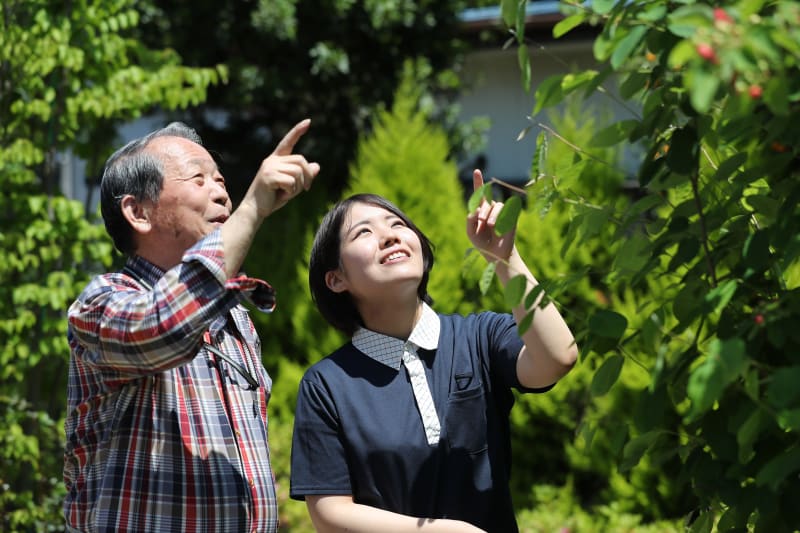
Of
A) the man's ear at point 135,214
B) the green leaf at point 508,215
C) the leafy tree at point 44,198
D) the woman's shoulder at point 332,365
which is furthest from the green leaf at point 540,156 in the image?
the leafy tree at point 44,198

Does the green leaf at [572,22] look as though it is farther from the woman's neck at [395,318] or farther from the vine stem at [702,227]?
the woman's neck at [395,318]

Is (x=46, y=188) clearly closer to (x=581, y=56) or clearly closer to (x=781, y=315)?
(x=781, y=315)

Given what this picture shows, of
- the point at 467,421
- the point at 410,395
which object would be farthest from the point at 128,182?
the point at 467,421

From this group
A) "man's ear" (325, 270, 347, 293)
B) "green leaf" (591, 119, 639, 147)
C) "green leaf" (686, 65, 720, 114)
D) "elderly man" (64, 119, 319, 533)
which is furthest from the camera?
"man's ear" (325, 270, 347, 293)

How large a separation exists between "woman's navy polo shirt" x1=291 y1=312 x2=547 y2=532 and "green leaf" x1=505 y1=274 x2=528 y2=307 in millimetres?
646

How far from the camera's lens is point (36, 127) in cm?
479

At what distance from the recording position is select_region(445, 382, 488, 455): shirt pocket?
2.07 m

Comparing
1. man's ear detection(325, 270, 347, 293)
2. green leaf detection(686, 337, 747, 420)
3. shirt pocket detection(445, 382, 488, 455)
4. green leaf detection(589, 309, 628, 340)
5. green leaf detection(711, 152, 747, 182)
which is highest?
green leaf detection(711, 152, 747, 182)

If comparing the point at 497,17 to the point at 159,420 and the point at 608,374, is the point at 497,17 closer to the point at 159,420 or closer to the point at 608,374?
the point at 159,420

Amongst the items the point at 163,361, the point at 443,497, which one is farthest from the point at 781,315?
the point at 163,361

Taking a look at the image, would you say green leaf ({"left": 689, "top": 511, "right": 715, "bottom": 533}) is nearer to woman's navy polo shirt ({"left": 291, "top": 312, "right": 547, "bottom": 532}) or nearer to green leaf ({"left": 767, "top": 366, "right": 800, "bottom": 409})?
woman's navy polo shirt ({"left": 291, "top": 312, "right": 547, "bottom": 532})

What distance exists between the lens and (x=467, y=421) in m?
2.09

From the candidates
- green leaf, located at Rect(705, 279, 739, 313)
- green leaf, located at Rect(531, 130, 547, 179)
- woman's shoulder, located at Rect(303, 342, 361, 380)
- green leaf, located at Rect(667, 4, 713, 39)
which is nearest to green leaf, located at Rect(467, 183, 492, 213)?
green leaf, located at Rect(531, 130, 547, 179)

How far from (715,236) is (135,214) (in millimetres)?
1261
